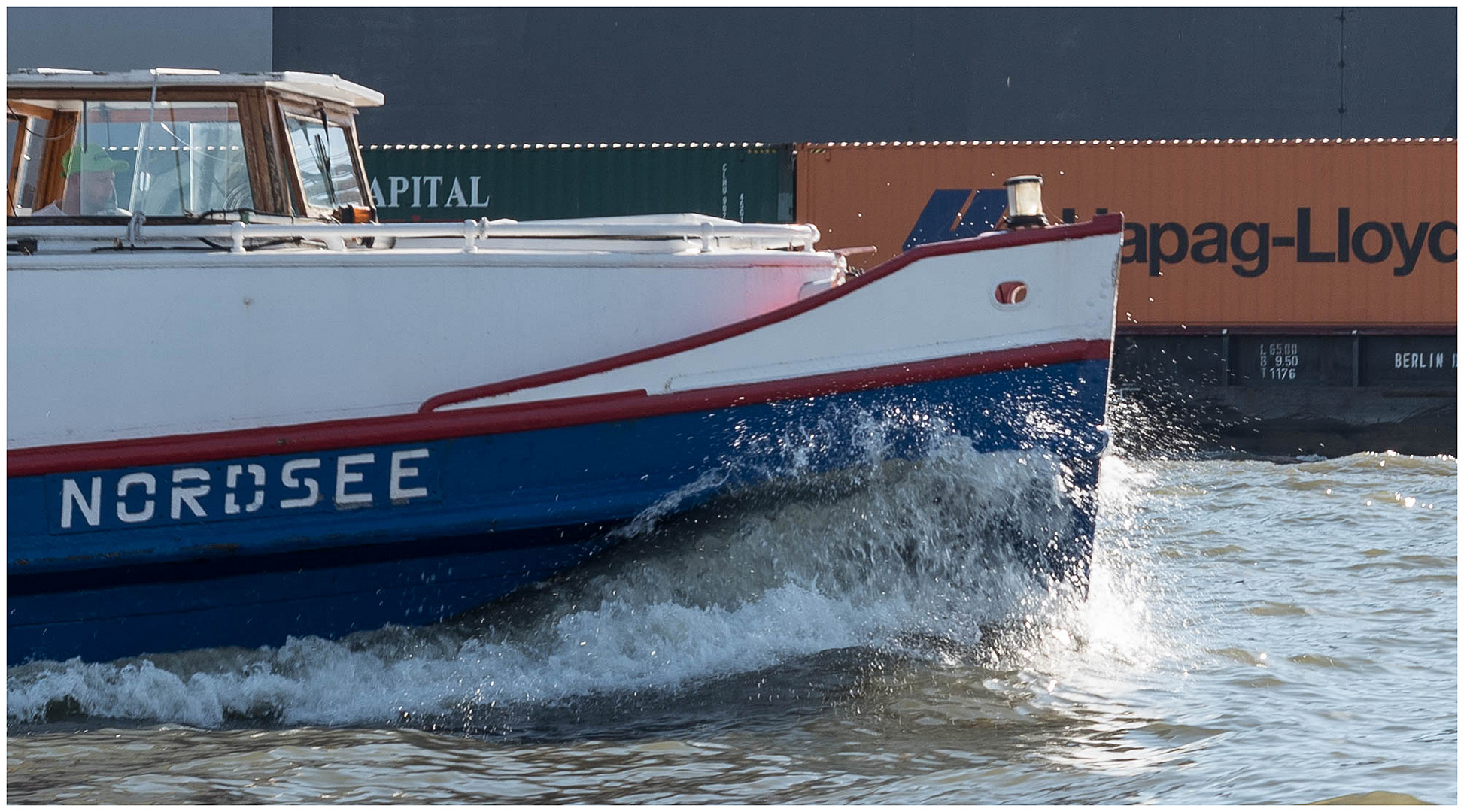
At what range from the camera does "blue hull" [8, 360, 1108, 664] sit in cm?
437

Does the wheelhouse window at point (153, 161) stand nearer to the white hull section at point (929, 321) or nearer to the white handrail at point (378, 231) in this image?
the white handrail at point (378, 231)

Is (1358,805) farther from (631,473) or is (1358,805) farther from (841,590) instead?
(631,473)

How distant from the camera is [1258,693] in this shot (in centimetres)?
462

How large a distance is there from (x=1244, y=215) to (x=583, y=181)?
6.17m

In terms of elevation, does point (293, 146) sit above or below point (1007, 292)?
above

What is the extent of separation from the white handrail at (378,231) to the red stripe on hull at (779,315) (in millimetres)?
396

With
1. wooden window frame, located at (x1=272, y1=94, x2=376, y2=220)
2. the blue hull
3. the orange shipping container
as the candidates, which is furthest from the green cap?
the orange shipping container

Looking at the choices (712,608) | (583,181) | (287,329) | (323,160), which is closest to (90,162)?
(323,160)

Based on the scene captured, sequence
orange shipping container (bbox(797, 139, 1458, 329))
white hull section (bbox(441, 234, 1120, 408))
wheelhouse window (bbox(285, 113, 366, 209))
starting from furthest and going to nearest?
orange shipping container (bbox(797, 139, 1458, 329)) < wheelhouse window (bbox(285, 113, 366, 209)) < white hull section (bbox(441, 234, 1120, 408))

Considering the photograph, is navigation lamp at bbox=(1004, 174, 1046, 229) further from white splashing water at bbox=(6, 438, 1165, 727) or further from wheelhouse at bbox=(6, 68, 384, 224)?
wheelhouse at bbox=(6, 68, 384, 224)

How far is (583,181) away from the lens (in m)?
13.9

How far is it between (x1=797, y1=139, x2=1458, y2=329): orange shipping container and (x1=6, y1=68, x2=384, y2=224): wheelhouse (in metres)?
8.37

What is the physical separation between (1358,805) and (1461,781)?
0.86 ft

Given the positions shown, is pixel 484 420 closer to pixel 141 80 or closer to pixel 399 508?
pixel 399 508
